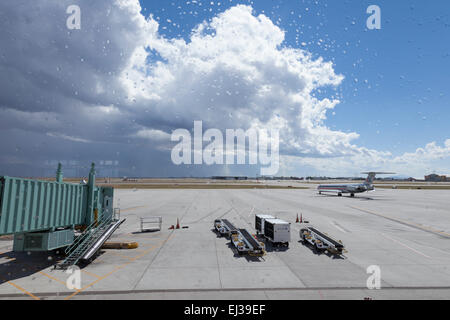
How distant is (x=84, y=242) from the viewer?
14.0m

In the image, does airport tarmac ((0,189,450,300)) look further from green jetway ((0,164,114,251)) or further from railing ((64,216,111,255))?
green jetway ((0,164,114,251))

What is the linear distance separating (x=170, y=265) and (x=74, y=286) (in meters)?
4.54

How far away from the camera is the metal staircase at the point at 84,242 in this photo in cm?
1282

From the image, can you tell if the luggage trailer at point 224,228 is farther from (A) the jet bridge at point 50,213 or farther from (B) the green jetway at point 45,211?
(B) the green jetway at point 45,211

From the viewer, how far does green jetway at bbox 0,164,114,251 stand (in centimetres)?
994

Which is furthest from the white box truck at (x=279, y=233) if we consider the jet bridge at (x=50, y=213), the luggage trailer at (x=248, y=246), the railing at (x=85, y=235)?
the railing at (x=85, y=235)

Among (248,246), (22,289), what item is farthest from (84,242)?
(248,246)

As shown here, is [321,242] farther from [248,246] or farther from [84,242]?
[84,242]

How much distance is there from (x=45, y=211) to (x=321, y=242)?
1650 cm
